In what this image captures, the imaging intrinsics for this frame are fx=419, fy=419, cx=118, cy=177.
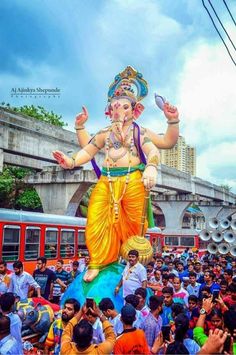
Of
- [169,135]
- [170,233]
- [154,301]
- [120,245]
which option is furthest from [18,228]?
[170,233]

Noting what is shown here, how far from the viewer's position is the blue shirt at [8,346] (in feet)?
11.9

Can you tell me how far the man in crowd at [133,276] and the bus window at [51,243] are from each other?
18.8 feet

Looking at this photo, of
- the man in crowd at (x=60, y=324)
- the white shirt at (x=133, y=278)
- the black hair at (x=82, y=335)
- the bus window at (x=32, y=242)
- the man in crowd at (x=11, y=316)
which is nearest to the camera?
the black hair at (x=82, y=335)

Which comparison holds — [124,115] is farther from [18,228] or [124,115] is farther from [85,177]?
[85,177]

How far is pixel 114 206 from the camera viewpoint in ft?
22.6

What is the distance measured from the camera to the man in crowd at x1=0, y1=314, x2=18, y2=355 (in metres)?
3.63

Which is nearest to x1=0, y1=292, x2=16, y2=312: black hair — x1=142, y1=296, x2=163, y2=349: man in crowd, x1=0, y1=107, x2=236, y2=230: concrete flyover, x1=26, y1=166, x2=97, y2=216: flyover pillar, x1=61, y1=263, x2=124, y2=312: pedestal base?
x1=142, y1=296, x2=163, y2=349: man in crowd

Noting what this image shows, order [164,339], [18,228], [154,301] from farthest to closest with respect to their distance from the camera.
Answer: [18,228], [154,301], [164,339]

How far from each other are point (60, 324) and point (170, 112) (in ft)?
13.0

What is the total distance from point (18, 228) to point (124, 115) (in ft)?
16.6

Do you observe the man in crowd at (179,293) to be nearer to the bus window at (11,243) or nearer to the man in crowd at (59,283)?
the man in crowd at (59,283)

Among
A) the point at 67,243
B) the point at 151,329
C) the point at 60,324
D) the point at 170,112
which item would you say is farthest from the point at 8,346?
the point at 67,243

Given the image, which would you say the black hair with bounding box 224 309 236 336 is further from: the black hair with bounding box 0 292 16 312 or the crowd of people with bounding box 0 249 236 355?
the black hair with bounding box 0 292 16 312

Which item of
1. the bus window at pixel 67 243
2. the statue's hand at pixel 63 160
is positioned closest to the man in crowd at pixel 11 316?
the statue's hand at pixel 63 160
